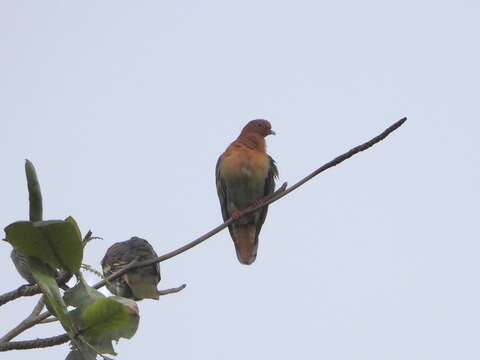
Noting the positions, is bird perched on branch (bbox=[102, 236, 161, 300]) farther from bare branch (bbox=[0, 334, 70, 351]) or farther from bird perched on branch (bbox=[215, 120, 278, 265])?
bird perched on branch (bbox=[215, 120, 278, 265])

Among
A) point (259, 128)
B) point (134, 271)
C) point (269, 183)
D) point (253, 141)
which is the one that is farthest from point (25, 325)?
point (259, 128)

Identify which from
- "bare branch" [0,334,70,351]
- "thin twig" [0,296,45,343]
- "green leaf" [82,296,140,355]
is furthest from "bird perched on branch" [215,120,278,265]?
"green leaf" [82,296,140,355]

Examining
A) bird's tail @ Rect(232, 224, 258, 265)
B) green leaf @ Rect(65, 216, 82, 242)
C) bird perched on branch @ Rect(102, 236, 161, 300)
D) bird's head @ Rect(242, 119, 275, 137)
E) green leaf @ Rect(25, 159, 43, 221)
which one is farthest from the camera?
bird's head @ Rect(242, 119, 275, 137)

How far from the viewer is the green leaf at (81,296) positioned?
199 cm

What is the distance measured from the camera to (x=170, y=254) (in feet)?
7.03

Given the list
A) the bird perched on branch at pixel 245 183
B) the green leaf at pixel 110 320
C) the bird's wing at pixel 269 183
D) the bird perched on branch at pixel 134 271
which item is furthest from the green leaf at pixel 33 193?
the bird's wing at pixel 269 183

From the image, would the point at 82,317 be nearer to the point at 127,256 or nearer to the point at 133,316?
the point at 133,316

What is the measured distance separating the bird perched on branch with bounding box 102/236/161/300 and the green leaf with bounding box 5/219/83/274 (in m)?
1.35

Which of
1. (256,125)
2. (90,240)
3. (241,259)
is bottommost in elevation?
(241,259)

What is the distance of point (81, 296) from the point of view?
2.02m

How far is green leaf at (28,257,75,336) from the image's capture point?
188cm

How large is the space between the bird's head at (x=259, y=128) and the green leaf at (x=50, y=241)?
6.04 m

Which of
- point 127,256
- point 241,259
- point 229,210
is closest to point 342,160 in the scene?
point 127,256

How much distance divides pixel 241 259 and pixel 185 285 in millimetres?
4311
